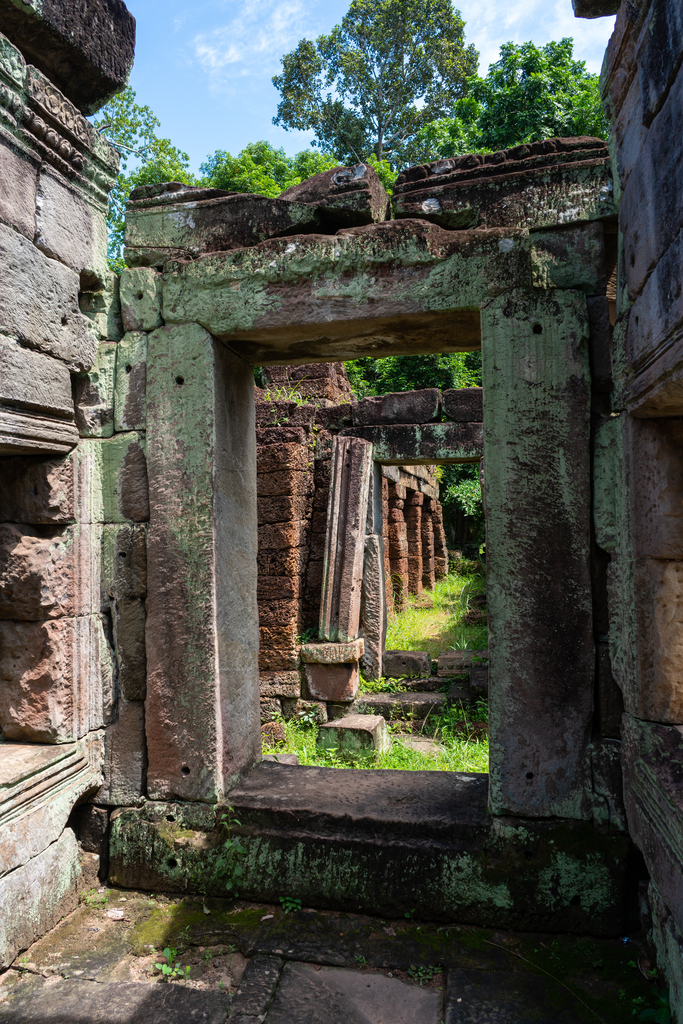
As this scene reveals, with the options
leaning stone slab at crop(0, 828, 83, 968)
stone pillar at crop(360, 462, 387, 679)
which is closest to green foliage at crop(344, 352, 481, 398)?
A: stone pillar at crop(360, 462, 387, 679)

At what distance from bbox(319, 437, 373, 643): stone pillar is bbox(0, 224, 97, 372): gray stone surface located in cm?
364

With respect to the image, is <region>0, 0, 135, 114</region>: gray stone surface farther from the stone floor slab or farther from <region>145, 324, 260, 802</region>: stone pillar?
the stone floor slab

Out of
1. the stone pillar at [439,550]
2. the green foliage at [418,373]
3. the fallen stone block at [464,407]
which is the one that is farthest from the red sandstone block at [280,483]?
the stone pillar at [439,550]

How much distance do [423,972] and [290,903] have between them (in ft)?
2.03

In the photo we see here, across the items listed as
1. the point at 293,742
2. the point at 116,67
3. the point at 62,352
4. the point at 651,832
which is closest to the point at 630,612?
the point at 651,832

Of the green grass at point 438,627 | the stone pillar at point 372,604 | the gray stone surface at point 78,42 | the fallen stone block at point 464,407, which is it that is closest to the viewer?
the gray stone surface at point 78,42

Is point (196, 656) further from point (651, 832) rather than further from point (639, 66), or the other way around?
point (639, 66)

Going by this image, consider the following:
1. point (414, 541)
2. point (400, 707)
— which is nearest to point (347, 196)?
point (400, 707)

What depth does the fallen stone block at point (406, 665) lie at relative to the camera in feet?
22.8

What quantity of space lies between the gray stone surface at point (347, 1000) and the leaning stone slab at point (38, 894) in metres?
0.98

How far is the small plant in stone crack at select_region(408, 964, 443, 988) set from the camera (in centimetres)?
220

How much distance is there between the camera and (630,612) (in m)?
2.25

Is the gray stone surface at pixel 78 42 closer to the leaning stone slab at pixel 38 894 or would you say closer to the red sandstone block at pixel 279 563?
the leaning stone slab at pixel 38 894

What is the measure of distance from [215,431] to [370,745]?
3.35 meters
